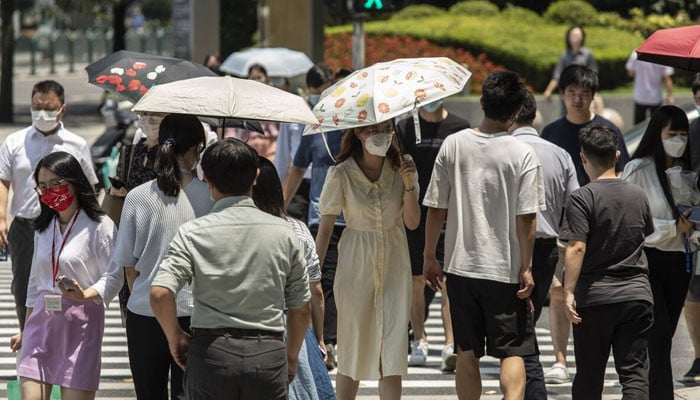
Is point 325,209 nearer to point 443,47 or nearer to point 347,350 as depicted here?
point 347,350

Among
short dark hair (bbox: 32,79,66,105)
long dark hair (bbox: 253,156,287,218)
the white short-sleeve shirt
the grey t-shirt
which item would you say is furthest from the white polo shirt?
the grey t-shirt

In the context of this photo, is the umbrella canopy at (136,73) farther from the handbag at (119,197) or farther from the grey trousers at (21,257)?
the grey trousers at (21,257)

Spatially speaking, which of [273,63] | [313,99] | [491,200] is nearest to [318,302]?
[491,200]

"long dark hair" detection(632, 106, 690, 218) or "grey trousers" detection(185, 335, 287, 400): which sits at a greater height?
"long dark hair" detection(632, 106, 690, 218)

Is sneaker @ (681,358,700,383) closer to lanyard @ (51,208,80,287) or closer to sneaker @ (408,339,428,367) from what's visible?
sneaker @ (408,339,428,367)

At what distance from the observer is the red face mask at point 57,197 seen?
21.6 ft

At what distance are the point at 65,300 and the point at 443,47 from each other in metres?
19.4

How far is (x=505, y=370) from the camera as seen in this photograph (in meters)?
6.99

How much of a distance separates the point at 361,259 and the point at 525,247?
100 cm

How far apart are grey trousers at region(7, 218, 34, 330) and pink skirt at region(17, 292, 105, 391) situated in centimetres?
214

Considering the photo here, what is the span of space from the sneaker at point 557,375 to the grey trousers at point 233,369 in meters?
4.08

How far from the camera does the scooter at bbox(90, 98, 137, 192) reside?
18766mm

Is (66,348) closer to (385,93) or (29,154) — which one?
(385,93)

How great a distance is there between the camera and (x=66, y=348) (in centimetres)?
657
